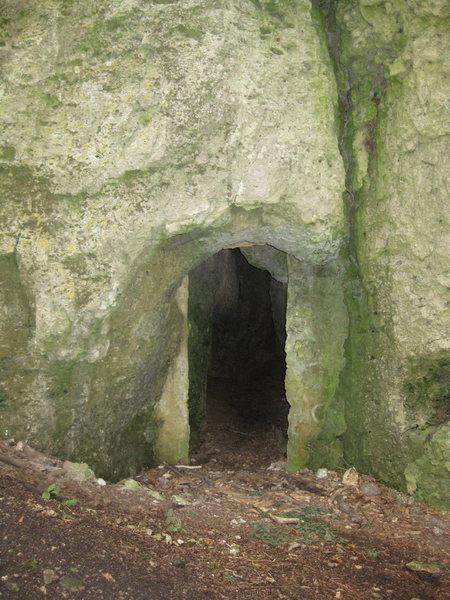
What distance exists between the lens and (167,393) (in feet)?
14.9

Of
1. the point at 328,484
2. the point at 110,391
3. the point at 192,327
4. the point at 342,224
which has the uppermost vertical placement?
the point at 342,224

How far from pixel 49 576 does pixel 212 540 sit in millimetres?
1004

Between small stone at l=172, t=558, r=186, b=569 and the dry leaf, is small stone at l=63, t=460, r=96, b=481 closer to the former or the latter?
small stone at l=172, t=558, r=186, b=569

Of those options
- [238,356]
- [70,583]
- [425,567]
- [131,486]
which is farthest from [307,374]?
[238,356]

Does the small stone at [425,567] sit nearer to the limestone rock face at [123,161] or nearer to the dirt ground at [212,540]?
the dirt ground at [212,540]

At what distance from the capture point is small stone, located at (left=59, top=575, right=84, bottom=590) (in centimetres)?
198

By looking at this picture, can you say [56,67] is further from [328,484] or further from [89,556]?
[328,484]

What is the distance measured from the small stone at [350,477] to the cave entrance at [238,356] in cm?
153

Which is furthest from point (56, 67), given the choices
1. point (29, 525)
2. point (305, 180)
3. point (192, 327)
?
point (192, 327)

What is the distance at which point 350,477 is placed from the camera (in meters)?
3.97

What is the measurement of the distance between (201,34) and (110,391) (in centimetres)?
245

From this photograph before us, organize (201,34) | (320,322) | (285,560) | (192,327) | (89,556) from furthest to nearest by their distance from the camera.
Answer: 1. (192,327)
2. (320,322)
3. (201,34)
4. (285,560)
5. (89,556)

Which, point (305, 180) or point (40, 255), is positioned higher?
point (305, 180)

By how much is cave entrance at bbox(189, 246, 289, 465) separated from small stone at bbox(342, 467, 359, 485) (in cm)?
153
